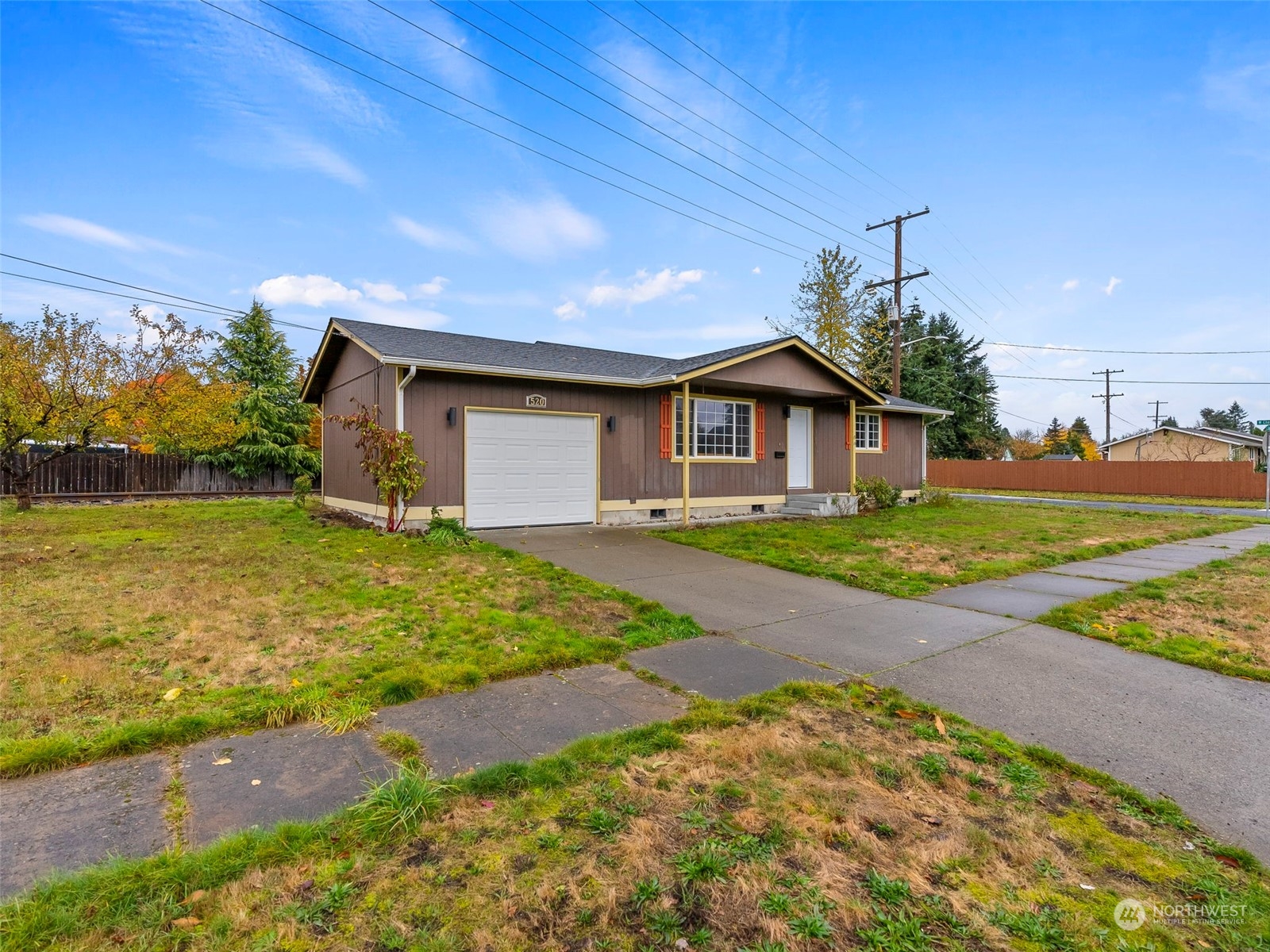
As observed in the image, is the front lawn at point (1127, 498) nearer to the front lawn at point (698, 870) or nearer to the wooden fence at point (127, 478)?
the front lawn at point (698, 870)

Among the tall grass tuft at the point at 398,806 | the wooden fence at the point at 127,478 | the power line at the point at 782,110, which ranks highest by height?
the power line at the point at 782,110

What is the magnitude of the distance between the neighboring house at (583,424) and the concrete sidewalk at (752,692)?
5093mm

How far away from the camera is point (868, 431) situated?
16984 millimetres

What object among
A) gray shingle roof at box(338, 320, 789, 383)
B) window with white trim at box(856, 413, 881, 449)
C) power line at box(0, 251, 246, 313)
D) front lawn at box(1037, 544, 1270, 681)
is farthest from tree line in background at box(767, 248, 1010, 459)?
power line at box(0, 251, 246, 313)

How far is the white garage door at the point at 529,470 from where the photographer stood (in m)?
10.4

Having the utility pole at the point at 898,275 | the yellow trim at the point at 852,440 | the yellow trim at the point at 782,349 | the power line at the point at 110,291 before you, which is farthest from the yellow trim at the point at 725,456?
the power line at the point at 110,291

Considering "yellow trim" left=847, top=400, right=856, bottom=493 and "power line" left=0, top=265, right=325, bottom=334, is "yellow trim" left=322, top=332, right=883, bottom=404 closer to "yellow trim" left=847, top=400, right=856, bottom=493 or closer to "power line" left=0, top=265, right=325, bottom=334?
"yellow trim" left=847, top=400, right=856, bottom=493

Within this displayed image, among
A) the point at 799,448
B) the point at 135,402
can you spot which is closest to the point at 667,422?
the point at 799,448

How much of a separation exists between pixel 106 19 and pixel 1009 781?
1470 centimetres

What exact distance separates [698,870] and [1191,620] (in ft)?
20.3

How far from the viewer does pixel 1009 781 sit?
2723 millimetres

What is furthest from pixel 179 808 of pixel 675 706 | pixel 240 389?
pixel 240 389

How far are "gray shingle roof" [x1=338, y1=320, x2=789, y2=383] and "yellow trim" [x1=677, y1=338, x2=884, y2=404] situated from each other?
0.14 meters

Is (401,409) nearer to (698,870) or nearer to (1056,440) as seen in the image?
(698,870)
